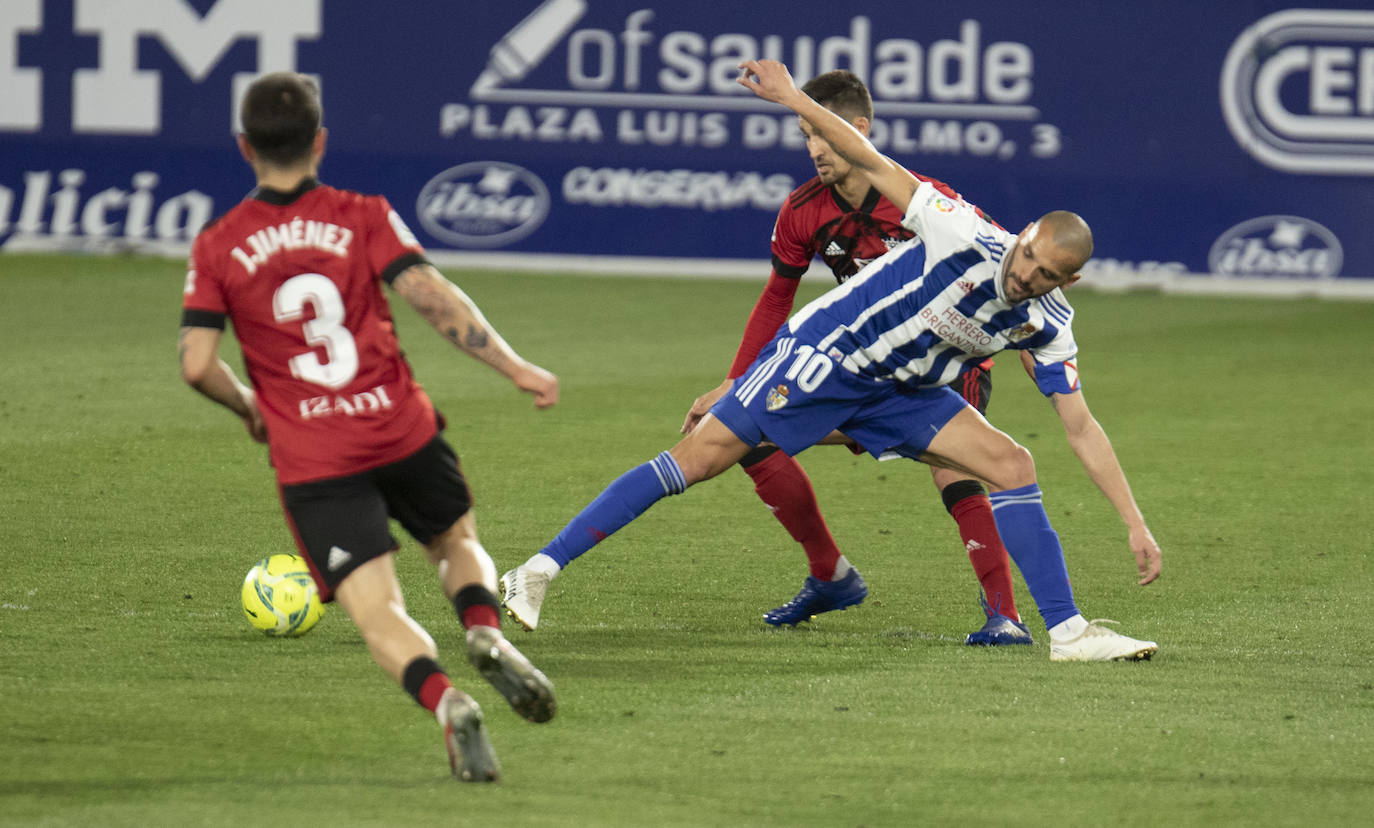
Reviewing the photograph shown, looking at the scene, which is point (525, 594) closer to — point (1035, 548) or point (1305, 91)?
point (1035, 548)

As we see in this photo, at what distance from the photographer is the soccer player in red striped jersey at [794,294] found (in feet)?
19.4

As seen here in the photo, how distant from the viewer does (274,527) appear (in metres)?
7.12

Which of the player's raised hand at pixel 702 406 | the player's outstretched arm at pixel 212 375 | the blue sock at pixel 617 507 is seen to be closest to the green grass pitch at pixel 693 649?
the blue sock at pixel 617 507

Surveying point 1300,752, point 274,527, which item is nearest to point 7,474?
point 274,527

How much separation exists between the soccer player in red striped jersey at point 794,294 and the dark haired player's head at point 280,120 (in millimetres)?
2162

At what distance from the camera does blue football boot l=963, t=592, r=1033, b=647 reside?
555 cm

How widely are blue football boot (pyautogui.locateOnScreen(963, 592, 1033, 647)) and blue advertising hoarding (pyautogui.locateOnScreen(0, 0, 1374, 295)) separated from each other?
12673mm

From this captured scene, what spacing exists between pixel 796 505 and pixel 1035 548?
0.94 m

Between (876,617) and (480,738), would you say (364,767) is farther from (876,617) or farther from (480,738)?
(876,617)

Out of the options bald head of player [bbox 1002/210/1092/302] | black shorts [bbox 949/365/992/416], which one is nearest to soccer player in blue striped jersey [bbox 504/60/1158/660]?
bald head of player [bbox 1002/210/1092/302]

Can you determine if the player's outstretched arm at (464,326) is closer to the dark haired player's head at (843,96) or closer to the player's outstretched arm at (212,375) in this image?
the player's outstretched arm at (212,375)

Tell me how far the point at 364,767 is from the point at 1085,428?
2.36 m

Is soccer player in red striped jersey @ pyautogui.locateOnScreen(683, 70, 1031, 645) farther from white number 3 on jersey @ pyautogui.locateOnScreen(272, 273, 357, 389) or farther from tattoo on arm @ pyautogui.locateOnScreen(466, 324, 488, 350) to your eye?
white number 3 on jersey @ pyautogui.locateOnScreen(272, 273, 357, 389)

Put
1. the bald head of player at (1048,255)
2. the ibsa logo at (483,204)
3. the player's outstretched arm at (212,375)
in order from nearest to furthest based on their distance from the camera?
the player's outstretched arm at (212,375) → the bald head of player at (1048,255) → the ibsa logo at (483,204)
